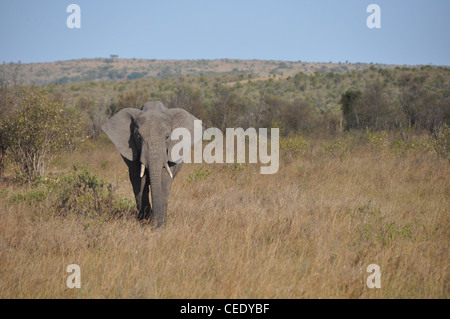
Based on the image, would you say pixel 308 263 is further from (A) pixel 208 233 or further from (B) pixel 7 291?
(B) pixel 7 291

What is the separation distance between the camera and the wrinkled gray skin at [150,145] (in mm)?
5566

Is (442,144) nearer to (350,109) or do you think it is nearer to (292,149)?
(292,149)

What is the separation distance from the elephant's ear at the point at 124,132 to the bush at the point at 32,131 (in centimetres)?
396

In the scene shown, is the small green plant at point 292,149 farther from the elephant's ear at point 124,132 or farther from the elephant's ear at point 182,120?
the elephant's ear at point 124,132

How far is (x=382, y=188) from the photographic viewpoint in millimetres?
8844

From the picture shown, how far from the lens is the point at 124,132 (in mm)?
6184

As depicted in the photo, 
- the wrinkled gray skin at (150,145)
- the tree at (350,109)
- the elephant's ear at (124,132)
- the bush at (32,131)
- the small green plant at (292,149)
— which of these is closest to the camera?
the wrinkled gray skin at (150,145)

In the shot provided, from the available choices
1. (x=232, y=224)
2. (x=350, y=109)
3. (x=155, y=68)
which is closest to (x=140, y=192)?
(x=232, y=224)

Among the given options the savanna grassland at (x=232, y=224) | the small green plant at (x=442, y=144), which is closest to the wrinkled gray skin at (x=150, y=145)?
the savanna grassland at (x=232, y=224)

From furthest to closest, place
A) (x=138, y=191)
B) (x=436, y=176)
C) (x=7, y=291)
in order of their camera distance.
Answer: (x=436, y=176) < (x=138, y=191) < (x=7, y=291)

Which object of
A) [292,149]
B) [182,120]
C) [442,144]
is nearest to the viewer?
[182,120]

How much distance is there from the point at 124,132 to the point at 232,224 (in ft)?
8.15

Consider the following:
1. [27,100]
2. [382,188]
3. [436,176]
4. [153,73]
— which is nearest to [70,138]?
[27,100]

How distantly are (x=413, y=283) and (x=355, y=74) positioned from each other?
4330 cm
